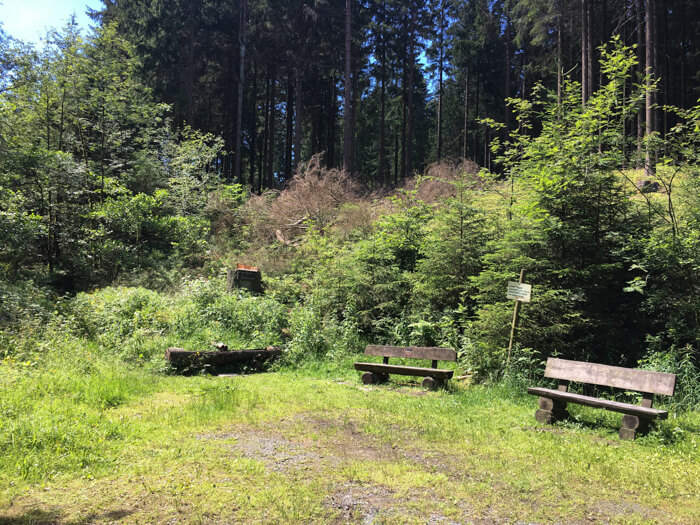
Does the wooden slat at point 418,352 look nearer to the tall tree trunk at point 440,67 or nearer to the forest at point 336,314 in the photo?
the forest at point 336,314

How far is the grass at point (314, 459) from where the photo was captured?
3.27 m

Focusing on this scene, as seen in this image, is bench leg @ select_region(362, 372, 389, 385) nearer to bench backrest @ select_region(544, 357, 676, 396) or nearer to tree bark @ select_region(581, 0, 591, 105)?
bench backrest @ select_region(544, 357, 676, 396)

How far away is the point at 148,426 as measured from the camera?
5.03 m

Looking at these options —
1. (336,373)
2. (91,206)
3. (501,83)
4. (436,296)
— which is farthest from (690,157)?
(501,83)

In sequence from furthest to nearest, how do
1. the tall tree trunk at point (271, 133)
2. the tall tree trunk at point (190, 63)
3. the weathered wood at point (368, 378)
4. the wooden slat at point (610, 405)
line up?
the tall tree trunk at point (271, 133), the tall tree trunk at point (190, 63), the weathered wood at point (368, 378), the wooden slat at point (610, 405)

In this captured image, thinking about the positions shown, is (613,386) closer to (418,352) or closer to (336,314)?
(418,352)

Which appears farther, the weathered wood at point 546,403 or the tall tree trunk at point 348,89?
the tall tree trunk at point 348,89

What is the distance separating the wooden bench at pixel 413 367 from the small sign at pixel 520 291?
1483mm

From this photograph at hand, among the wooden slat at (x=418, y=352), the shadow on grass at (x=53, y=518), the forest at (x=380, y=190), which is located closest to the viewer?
the shadow on grass at (x=53, y=518)

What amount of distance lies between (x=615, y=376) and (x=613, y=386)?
0.14 metres

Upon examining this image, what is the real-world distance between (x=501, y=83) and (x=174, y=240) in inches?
1241

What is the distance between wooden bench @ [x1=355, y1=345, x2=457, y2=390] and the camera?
25.0ft

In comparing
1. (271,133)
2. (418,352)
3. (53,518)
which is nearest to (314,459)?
(53,518)

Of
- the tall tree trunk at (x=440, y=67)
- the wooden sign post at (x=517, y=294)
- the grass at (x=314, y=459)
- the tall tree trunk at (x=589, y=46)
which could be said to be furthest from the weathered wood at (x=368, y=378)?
the tall tree trunk at (x=440, y=67)
